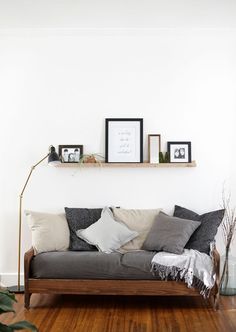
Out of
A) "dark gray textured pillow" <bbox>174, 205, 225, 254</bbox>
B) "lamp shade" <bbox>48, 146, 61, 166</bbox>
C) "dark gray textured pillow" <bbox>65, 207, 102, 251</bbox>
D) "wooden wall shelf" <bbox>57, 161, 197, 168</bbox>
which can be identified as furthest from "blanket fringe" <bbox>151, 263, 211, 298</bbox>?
"lamp shade" <bbox>48, 146, 61, 166</bbox>

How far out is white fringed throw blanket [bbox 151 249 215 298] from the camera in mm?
3670

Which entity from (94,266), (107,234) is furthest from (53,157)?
(94,266)

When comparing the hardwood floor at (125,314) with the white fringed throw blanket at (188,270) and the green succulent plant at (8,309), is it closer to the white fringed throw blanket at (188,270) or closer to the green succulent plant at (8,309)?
the white fringed throw blanket at (188,270)

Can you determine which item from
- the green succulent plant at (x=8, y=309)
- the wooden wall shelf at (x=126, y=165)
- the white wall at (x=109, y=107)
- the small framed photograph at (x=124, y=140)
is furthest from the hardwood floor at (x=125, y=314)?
the green succulent plant at (x=8, y=309)

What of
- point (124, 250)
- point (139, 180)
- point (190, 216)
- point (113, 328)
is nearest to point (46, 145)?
point (139, 180)

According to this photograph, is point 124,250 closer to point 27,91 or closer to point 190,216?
point 190,216

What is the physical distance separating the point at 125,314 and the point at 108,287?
11.5 inches

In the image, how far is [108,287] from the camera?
376 centimetres

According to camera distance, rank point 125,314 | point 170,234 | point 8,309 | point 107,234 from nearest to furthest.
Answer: point 8,309, point 125,314, point 170,234, point 107,234

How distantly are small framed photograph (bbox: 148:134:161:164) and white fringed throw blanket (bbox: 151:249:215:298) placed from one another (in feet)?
3.77

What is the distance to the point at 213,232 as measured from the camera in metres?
4.02

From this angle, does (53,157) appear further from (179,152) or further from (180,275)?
(180,275)

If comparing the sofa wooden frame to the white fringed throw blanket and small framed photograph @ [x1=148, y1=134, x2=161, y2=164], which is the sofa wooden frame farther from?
small framed photograph @ [x1=148, y1=134, x2=161, y2=164]

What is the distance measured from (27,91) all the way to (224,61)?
225 cm
